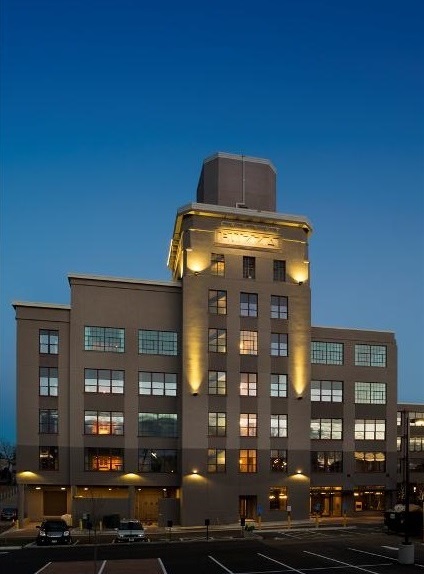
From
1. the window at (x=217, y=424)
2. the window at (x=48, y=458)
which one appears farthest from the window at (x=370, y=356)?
the window at (x=48, y=458)

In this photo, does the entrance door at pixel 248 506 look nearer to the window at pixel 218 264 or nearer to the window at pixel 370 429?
the window at pixel 370 429

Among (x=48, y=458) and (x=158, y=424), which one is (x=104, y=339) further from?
(x=48, y=458)

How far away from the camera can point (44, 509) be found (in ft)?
198

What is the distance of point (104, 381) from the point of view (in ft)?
192

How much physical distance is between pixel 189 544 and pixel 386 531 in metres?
16.1

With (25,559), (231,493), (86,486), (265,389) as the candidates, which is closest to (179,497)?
(231,493)

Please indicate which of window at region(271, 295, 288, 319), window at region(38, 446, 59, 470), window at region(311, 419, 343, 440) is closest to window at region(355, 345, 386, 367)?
window at region(311, 419, 343, 440)

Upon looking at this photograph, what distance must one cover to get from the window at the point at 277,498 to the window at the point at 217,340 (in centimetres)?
1330

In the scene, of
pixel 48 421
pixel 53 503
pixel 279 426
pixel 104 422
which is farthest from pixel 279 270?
pixel 53 503

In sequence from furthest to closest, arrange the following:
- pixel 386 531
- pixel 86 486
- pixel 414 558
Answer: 1. pixel 86 486
2. pixel 386 531
3. pixel 414 558

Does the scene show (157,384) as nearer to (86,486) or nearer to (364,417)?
(86,486)

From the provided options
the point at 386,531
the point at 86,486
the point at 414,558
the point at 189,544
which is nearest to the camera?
the point at 414,558

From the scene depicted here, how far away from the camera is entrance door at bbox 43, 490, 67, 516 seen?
6034 cm

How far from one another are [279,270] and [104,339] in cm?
1758
